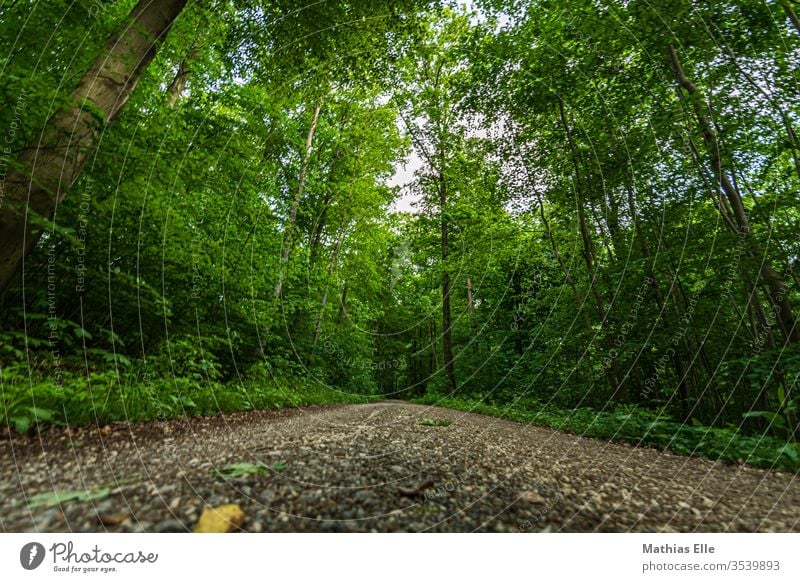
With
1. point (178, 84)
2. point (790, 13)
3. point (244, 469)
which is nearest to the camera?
point (244, 469)

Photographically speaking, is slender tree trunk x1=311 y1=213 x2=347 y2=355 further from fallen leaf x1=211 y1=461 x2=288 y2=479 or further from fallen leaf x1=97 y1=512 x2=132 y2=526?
fallen leaf x1=97 y1=512 x2=132 y2=526

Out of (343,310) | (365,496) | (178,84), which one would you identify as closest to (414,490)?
(365,496)

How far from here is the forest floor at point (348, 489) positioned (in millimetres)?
1613

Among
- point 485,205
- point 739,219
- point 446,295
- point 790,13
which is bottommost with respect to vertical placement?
point 446,295

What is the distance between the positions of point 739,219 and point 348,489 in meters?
7.64

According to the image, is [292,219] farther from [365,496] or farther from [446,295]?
[365,496]

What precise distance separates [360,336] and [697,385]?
16809mm

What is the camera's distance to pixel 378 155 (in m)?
18.8

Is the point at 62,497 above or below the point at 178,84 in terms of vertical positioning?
below

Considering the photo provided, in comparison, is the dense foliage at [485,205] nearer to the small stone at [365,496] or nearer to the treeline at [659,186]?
the treeline at [659,186]

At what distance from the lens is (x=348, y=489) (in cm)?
196

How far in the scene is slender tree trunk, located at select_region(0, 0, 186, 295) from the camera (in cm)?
369

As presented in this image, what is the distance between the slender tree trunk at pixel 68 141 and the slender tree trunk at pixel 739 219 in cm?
810

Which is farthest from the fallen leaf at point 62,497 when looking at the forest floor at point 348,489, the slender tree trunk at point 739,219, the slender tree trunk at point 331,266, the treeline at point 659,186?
Answer: the slender tree trunk at point 331,266
